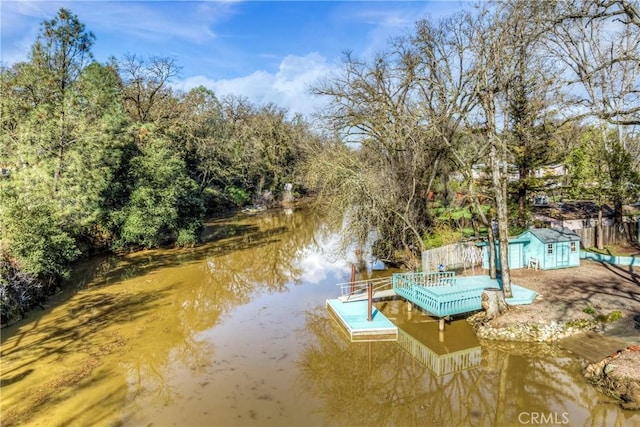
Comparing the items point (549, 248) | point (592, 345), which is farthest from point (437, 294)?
point (549, 248)

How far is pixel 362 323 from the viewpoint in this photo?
13.0m

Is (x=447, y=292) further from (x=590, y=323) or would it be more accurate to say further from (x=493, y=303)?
(x=590, y=323)

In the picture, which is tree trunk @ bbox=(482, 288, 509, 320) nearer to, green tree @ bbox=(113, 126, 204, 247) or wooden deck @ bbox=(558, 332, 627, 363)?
wooden deck @ bbox=(558, 332, 627, 363)

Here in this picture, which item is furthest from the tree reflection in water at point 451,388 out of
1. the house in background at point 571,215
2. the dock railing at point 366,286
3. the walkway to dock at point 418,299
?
the house in background at point 571,215

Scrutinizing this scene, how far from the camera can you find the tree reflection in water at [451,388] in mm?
8531

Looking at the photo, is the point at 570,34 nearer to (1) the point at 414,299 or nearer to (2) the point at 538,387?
(1) the point at 414,299

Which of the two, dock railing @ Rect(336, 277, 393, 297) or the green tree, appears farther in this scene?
the green tree

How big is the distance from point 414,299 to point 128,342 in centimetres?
966

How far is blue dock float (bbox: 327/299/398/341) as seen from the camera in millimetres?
12492

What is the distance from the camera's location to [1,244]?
15148mm

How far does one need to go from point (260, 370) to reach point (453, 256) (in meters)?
10.2

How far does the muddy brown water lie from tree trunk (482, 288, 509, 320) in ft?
3.11

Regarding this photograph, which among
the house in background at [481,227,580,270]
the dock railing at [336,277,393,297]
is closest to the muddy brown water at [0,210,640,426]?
the dock railing at [336,277,393,297]

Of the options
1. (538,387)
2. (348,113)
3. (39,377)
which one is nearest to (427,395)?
(538,387)
